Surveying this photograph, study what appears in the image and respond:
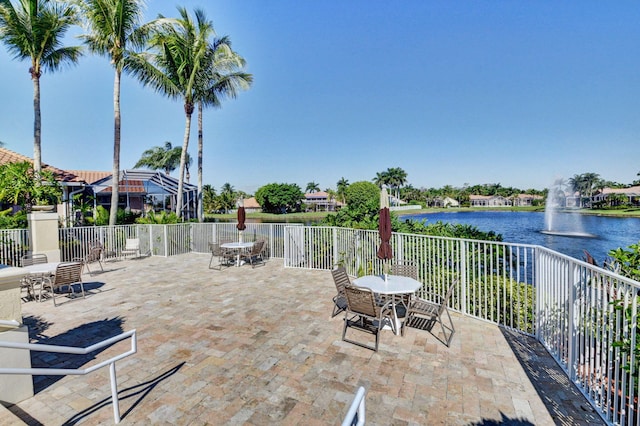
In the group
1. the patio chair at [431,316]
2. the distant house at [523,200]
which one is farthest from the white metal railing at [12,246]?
the distant house at [523,200]

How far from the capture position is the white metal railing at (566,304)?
8.23ft

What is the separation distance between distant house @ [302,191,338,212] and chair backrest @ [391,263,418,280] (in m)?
78.4

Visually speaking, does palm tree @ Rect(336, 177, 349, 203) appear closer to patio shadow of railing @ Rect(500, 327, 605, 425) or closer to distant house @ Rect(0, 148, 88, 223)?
distant house @ Rect(0, 148, 88, 223)

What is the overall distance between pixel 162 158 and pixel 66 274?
141ft

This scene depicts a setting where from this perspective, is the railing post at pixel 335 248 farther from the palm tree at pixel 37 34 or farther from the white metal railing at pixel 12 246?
the palm tree at pixel 37 34

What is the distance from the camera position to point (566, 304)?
3555 mm

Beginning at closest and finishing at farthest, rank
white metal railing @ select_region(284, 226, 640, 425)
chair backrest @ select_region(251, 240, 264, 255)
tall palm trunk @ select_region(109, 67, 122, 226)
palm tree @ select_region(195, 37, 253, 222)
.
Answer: white metal railing @ select_region(284, 226, 640, 425)
chair backrest @ select_region(251, 240, 264, 255)
tall palm trunk @ select_region(109, 67, 122, 226)
palm tree @ select_region(195, 37, 253, 222)

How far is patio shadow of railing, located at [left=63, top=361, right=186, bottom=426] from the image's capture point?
2760 mm

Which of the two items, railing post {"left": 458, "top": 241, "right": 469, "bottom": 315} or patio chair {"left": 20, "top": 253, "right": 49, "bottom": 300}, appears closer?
railing post {"left": 458, "top": 241, "right": 469, "bottom": 315}

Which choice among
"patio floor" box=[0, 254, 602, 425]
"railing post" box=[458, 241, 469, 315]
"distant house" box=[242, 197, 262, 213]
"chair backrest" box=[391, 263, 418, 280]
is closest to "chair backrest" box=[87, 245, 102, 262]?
"patio floor" box=[0, 254, 602, 425]

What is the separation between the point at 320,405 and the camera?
2885 millimetres

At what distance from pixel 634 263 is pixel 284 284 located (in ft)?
20.9

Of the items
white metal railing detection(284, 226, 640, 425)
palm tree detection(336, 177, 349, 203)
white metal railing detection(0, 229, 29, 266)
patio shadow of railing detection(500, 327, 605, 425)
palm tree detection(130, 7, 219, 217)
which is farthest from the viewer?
palm tree detection(336, 177, 349, 203)

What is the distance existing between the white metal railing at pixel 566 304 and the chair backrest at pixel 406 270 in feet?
2.08
